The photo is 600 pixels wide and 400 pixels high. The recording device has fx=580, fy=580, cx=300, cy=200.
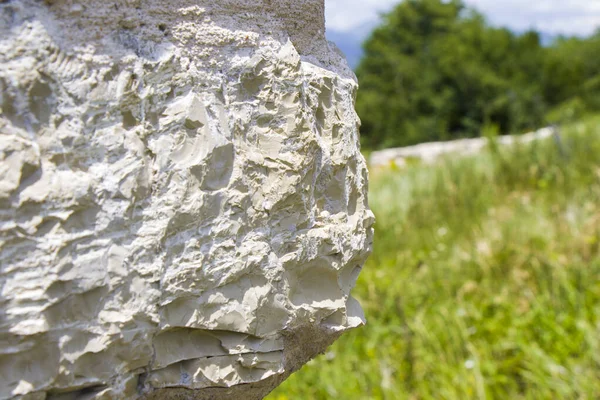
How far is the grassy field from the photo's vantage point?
6.64 ft

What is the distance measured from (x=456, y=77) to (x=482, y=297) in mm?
8608

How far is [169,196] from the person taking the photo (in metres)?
0.57

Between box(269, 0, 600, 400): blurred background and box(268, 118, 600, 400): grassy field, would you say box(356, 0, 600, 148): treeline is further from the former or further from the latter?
box(268, 118, 600, 400): grassy field

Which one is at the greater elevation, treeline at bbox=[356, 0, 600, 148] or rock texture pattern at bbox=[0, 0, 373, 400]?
rock texture pattern at bbox=[0, 0, 373, 400]

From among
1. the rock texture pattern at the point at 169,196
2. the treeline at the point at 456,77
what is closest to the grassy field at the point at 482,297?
the rock texture pattern at the point at 169,196

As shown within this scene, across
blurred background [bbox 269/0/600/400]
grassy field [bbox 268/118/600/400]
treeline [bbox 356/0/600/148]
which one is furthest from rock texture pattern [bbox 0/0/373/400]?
treeline [bbox 356/0/600/148]

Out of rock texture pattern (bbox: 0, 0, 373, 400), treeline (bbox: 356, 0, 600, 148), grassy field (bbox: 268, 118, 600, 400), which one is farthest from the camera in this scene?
treeline (bbox: 356, 0, 600, 148)

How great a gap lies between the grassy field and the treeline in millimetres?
6394

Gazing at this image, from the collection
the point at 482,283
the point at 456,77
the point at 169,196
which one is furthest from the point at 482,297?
the point at 456,77

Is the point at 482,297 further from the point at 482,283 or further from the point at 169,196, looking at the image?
the point at 169,196

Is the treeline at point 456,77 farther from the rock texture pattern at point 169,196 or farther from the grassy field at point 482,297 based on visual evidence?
the rock texture pattern at point 169,196

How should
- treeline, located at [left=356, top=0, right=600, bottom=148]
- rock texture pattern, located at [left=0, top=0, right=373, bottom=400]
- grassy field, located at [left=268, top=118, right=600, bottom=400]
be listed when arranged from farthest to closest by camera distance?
treeline, located at [left=356, top=0, right=600, bottom=148], grassy field, located at [left=268, top=118, right=600, bottom=400], rock texture pattern, located at [left=0, top=0, right=373, bottom=400]

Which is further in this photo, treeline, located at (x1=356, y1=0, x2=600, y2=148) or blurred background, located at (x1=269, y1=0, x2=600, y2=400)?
treeline, located at (x1=356, y1=0, x2=600, y2=148)

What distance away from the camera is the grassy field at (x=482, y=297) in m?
2.03
